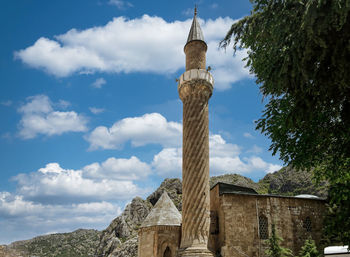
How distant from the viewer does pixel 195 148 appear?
18781 mm

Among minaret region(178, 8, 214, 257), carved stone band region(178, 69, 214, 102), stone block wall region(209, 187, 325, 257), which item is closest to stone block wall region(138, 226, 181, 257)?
minaret region(178, 8, 214, 257)

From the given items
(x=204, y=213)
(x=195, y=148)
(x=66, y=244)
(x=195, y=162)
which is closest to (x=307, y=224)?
(x=204, y=213)

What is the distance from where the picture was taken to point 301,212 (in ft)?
69.7

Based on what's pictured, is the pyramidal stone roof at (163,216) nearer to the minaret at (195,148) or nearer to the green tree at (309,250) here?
the minaret at (195,148)

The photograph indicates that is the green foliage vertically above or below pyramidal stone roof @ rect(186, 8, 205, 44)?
below

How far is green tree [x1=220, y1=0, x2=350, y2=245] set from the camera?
306 inches

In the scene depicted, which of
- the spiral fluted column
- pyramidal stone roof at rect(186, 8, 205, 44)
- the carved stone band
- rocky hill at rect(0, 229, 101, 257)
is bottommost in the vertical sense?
rocky hill at rect(0, 229, 101, 257)

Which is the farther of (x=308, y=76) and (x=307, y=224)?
(x=307, y=224)

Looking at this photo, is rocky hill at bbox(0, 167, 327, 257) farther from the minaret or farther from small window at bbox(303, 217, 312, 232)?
the minaret

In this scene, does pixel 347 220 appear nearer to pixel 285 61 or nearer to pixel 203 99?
pixel 285 61

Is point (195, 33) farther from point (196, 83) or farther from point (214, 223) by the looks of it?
point (214, 223)

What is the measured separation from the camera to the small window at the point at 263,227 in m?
19.7

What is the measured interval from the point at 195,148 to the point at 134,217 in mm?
30601

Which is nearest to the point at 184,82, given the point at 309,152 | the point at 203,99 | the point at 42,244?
the point at 203,99
